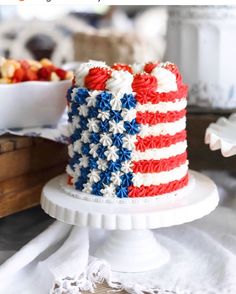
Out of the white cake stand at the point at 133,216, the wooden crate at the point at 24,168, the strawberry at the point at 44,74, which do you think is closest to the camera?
the white cake stand at the point at 133,216

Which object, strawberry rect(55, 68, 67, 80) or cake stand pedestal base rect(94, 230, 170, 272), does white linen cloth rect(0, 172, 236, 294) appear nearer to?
cake stand pedestal base rect(94, 230, 170, 272)

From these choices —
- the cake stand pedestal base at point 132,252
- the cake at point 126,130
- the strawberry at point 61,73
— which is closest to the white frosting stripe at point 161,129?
the cake at point 126,130

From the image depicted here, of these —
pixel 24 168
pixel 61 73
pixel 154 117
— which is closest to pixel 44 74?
pixel 61 73

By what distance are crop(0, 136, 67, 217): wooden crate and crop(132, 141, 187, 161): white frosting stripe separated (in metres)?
0.19

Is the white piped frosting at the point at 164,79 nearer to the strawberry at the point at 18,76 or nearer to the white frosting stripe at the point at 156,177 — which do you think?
the white frosting stripe at the point at 156,177

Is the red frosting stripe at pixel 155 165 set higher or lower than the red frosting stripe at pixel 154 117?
lower

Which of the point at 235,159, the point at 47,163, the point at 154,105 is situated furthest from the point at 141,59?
the point at 154,105

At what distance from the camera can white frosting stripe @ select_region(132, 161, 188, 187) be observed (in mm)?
818

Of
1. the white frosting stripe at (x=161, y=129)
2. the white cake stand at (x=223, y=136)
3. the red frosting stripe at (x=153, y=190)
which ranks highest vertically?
the white frosting stripe at (x=161, y=129)

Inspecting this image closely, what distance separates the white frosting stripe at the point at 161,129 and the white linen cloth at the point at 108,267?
0.18 meters

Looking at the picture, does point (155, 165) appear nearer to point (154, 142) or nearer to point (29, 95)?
point (154, 142)

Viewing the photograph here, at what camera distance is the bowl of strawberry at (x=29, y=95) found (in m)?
0.94

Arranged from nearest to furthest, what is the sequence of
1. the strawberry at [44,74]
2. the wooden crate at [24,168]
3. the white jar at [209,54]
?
the wooden crate at [24,168]
the strawberry at [44,74]
the white jar at [209,54]

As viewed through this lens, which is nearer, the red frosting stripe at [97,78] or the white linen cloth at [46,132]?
the red frosting stripe at [97,78]
